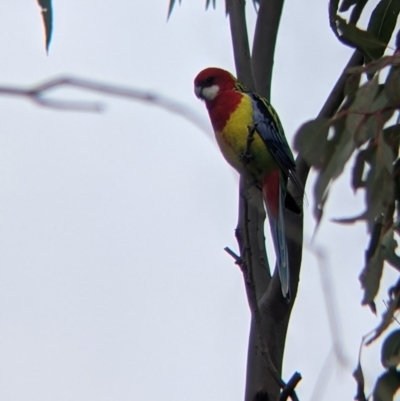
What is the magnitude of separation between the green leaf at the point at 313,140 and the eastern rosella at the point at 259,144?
102 cm

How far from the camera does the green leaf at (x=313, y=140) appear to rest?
1.78 metres

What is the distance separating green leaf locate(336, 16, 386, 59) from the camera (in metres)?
2.23

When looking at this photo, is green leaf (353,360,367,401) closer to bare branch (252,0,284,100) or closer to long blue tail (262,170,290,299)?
long blue tail (262,170,290,299)

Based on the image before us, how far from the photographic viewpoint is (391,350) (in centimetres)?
185

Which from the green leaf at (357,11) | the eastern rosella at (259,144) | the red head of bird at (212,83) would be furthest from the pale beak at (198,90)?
the green leaf at (357,11)

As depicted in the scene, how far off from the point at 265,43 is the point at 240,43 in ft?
0.29

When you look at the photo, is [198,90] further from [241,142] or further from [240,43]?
[240,43]

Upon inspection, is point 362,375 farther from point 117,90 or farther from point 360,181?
point 117,90

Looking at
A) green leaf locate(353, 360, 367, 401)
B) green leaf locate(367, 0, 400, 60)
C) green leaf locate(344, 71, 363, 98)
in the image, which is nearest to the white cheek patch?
green leaf locate(367, 0, 400, 60)

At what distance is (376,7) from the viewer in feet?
7.85

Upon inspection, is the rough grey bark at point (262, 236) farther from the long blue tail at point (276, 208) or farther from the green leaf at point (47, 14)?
the green leaf at point (47, 14)

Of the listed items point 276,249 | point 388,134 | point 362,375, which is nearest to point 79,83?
point 362,375

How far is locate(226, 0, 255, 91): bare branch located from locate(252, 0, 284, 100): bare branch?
0.11 feet

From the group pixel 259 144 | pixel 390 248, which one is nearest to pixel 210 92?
pixel 259 144
